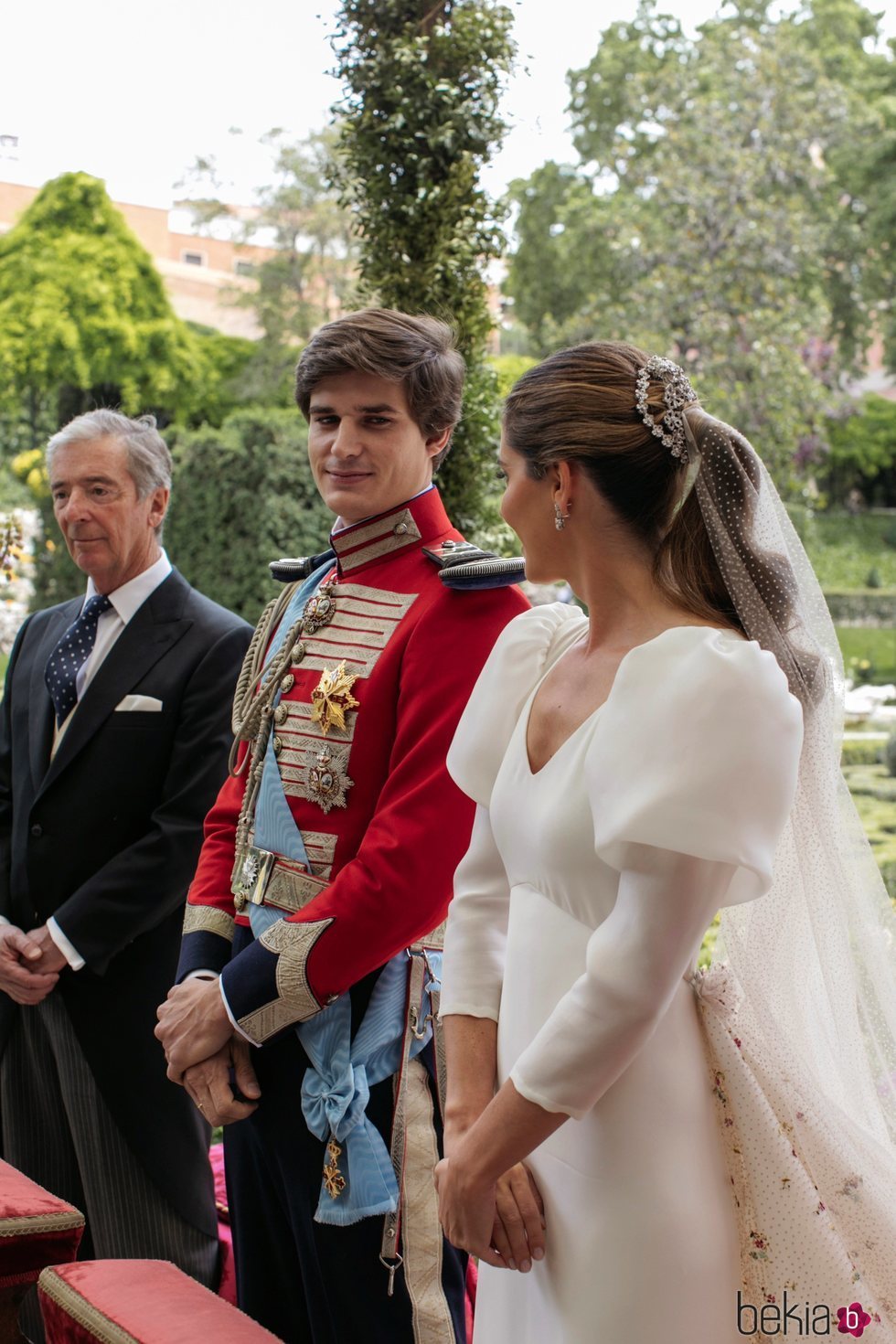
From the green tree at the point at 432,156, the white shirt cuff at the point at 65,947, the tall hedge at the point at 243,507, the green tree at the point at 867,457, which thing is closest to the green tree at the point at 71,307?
the tall hedge at the point at 243,507

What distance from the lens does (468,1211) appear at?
1.30 metres

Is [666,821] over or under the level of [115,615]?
under

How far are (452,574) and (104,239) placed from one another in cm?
1780

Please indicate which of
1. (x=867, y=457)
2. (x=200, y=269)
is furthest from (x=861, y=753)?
(x=200, y=269)

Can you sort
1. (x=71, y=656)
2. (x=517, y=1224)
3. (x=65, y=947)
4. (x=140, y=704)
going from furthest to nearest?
(x=71, y=656)
(x=140, y=704)
(x=65, y=947)
(x=517, y=1224)

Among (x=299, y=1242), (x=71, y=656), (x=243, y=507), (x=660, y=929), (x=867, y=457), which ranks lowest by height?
(x=299, y=1242)

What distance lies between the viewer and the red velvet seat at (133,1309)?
4.53 feet

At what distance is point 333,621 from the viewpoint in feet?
6.34

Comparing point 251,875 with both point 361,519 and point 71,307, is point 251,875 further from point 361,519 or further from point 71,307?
point 71,307

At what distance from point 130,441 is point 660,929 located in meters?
1.81

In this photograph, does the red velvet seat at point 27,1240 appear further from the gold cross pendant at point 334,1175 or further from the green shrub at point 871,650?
the green shrub at point 871,650

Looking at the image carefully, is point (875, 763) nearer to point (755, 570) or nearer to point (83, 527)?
point (83, 527)

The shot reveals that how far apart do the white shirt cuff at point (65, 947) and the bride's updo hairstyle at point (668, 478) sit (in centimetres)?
147

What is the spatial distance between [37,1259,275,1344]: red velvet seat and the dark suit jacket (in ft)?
2.98
